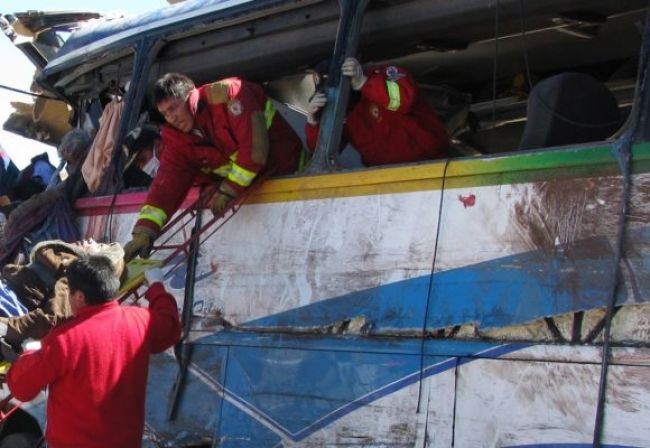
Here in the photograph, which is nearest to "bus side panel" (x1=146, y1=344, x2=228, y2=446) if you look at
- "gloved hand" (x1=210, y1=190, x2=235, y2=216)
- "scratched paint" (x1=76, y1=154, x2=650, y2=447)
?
"scratched paint" (x1=76, y1=154, x2=650, y2=447)

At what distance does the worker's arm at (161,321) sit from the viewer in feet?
12.7

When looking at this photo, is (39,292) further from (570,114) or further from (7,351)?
(570,114)

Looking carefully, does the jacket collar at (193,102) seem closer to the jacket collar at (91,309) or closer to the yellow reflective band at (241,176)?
the yellow reflective band at (241,176)

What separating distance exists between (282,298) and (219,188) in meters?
0.73

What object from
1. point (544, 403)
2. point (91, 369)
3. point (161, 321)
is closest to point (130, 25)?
point (161, 321)

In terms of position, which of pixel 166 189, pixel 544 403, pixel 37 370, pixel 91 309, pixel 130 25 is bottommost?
pixel 37 370

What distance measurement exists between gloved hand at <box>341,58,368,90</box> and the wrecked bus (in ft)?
0.31

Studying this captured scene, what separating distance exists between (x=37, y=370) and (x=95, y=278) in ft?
1.35

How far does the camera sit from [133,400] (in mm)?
3746

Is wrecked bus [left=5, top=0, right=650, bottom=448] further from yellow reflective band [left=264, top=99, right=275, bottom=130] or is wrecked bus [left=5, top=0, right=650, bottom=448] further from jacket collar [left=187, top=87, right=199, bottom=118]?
jacket collar [left=187, top=87, right=199, bottom=118]

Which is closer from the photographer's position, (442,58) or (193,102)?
(193,102)

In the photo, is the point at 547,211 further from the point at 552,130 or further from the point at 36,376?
the point at 36,376

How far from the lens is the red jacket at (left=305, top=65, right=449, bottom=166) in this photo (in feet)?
13.8

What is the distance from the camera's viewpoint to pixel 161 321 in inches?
154
